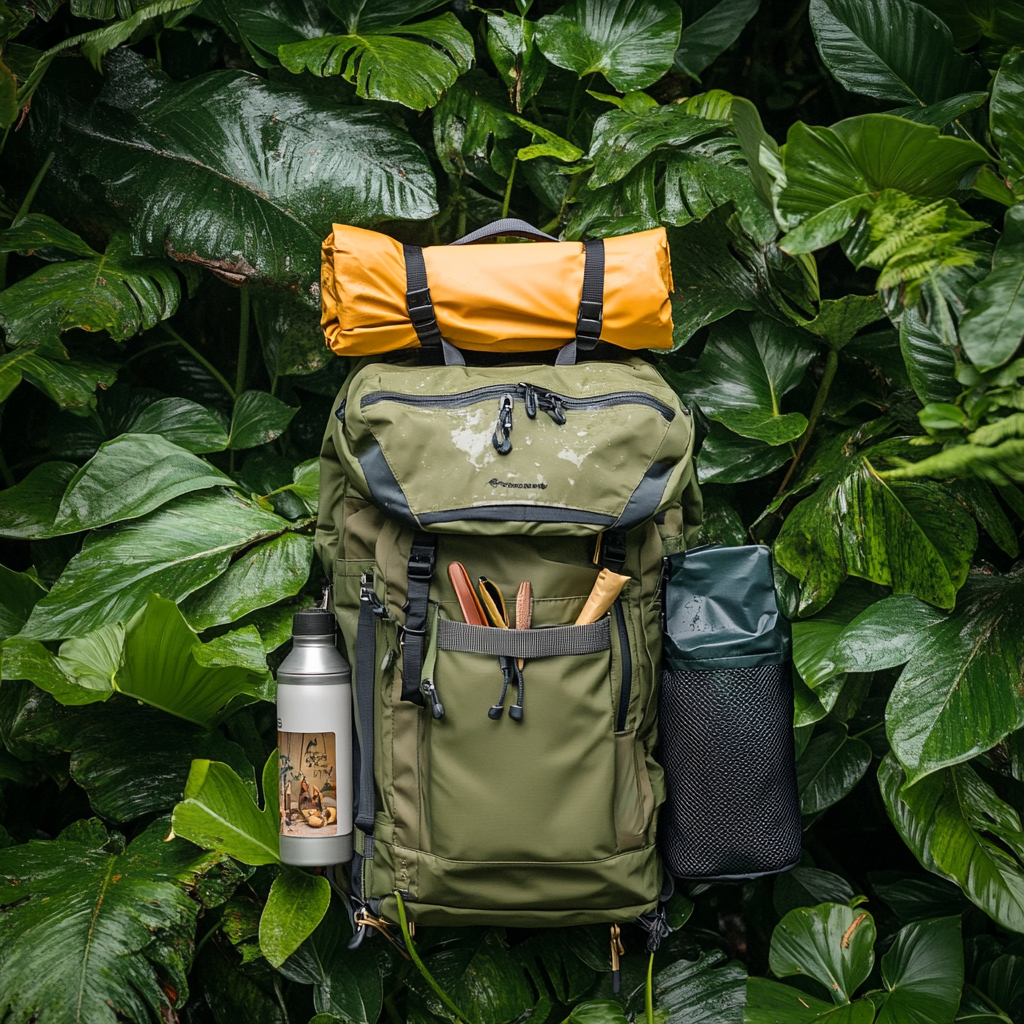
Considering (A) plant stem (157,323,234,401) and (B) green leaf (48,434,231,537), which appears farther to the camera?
(A) plant stem (157,323,234,401)

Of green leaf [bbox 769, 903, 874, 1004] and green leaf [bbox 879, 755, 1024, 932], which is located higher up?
green leaf [bbox 879, 755, 1024, 932]

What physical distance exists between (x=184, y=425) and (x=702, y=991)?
138cm

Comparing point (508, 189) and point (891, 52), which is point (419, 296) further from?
point (891, 52)

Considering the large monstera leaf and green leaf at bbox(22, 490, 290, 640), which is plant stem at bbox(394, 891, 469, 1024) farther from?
the large monstera leaf

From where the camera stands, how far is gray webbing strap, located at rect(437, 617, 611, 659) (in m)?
1.30

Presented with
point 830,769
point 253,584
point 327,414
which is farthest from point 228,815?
point 830,769

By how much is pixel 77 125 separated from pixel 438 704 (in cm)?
126

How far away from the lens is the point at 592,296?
141 centimetres

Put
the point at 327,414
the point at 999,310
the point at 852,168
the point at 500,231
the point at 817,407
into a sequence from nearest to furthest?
the point at 999,310 < the point at 852,168 < the point at 500,231 < the point at 817,407 < the point at 327,414

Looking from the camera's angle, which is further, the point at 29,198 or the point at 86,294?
the point at 29,198

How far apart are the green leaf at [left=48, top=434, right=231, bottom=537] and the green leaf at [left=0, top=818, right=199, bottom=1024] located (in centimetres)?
55

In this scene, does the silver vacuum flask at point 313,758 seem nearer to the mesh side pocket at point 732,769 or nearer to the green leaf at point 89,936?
the green leaf at point 89,936

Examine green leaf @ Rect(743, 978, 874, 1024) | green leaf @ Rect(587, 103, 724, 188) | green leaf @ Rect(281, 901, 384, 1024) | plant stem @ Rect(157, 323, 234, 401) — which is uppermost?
green leaf @ Rect(587, 103, 724, 188)

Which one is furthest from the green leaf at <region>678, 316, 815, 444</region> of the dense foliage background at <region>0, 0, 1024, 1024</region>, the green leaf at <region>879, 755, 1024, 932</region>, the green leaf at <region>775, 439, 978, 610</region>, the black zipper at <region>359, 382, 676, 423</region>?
the green leaf at <region>879, 755, 1024, 932</region>
